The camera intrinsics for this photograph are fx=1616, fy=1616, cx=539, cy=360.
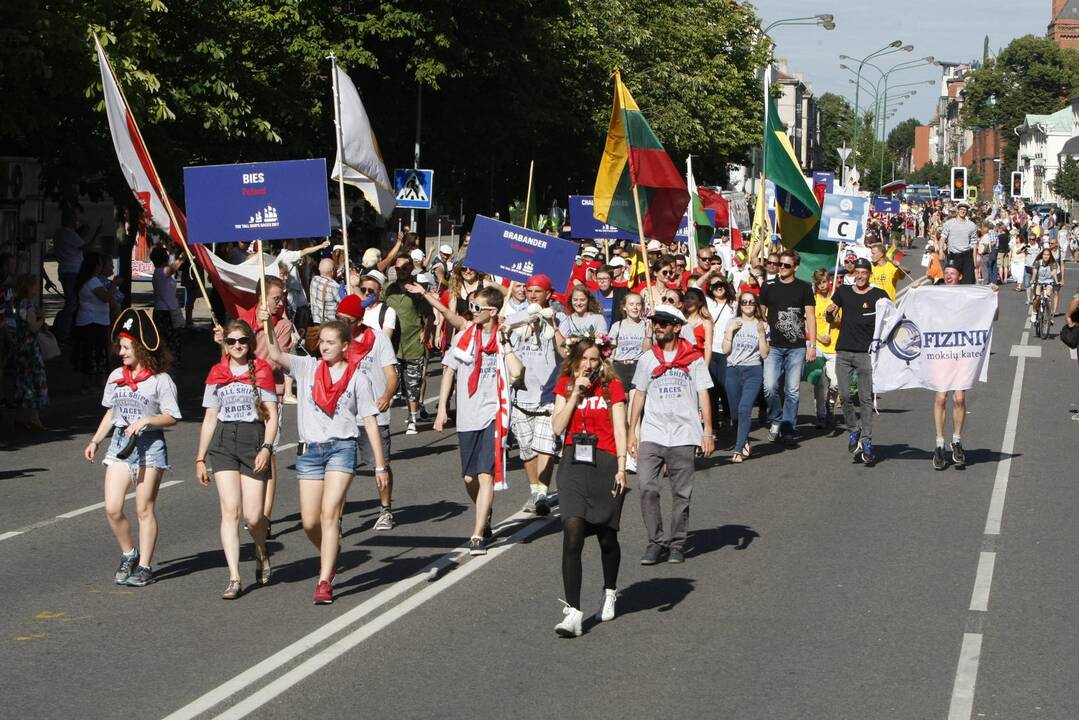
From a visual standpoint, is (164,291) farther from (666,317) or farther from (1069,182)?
(1069,182)

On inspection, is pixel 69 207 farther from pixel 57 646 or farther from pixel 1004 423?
pixel 57 646

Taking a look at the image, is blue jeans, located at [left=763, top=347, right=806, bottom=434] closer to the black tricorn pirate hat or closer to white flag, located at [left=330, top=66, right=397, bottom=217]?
white flag, located at [left=330, top=66, right=397, bottom=217]

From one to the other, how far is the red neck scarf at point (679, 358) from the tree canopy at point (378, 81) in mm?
9594

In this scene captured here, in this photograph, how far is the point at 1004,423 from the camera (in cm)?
1784

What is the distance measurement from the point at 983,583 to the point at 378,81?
24500 mm

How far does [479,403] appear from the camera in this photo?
10.8 meters

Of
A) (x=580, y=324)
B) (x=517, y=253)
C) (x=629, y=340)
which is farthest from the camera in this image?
(x=629, y=340)

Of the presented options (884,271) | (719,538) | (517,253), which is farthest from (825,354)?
(719,538)

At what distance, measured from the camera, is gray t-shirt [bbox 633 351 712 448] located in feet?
34.4

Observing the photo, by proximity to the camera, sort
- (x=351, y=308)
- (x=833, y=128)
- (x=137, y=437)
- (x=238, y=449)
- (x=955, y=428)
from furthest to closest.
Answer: (x=833, y=128) < (x=955, y=428) < (x=351, y=308) < (x=137, y=437) < (x=238, y=449)

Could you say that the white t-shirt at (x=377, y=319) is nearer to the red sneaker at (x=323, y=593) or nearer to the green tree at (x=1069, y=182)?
the red sneaker at (x=323, y=593)

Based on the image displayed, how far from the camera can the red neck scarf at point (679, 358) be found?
1057cm

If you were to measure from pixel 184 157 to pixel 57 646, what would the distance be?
49.2 feet

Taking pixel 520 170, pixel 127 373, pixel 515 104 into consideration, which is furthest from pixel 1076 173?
pixel 127 373
